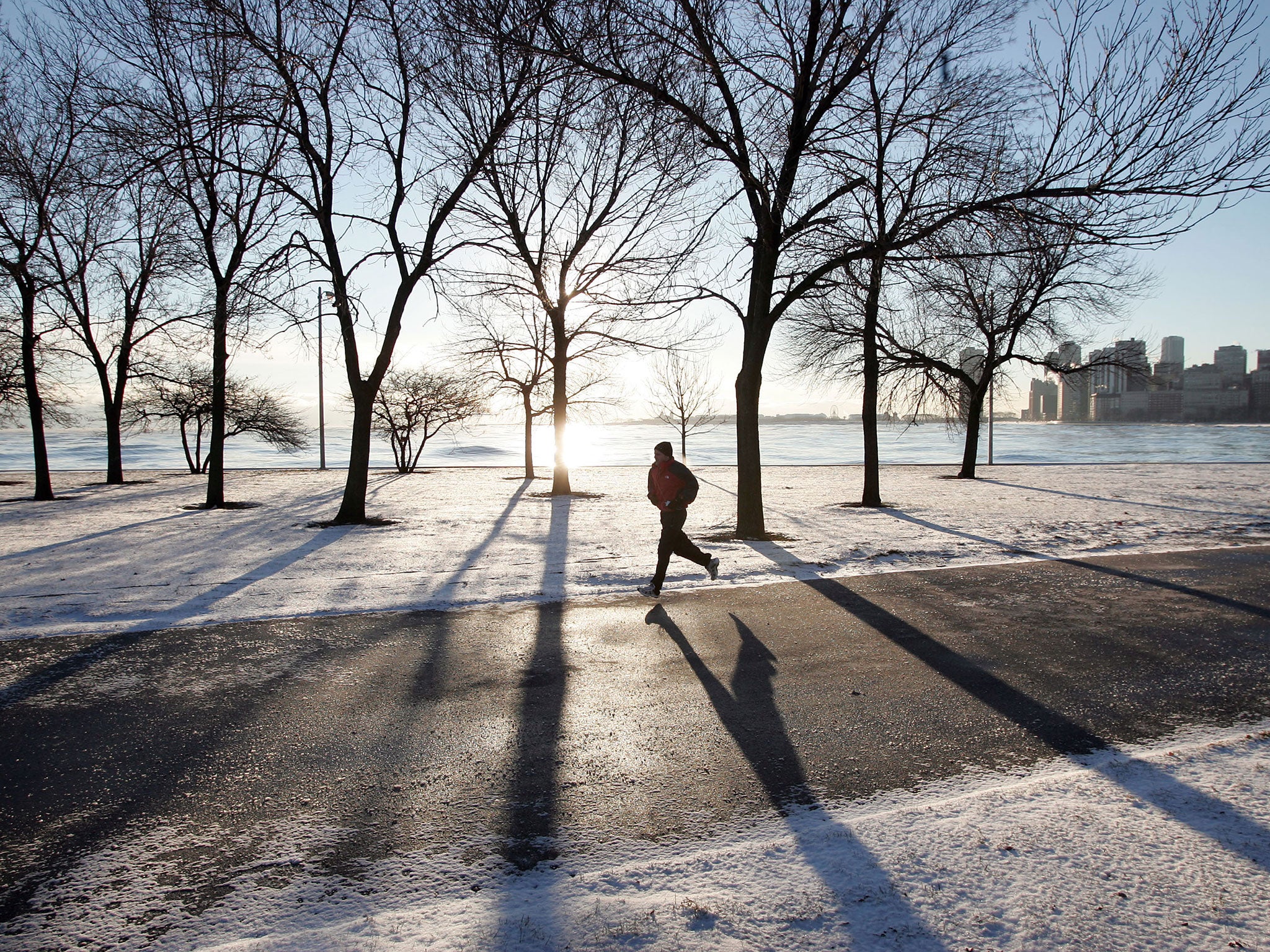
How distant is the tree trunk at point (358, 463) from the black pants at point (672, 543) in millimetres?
7645

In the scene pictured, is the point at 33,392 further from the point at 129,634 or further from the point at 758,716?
Answer: the point at 758,716

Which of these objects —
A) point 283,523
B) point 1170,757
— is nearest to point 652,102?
point 1170,757

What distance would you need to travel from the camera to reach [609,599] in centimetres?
693

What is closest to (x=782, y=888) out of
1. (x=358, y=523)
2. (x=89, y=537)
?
(x=358, y=523)

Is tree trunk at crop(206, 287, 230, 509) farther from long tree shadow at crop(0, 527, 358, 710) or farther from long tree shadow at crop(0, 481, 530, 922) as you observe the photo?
long tree shadow at crop(0, 481, 530, 922)

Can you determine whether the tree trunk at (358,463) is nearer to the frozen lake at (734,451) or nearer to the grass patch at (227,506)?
the grass patch at (227,506)

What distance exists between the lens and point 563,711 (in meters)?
4.17

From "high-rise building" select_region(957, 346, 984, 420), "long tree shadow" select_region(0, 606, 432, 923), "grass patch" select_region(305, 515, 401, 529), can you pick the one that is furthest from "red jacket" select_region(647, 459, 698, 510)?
"high-rise building" select_region(957, 346, 984, 420)

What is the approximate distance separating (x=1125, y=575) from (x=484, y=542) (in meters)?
8.18

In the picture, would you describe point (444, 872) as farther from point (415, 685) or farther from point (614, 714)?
point (415, 685)

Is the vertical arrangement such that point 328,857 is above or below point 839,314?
below

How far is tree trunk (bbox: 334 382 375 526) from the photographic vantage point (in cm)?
1298

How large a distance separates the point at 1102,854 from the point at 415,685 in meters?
3.69

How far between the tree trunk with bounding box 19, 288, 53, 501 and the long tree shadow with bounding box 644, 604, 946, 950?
68.0 feet
